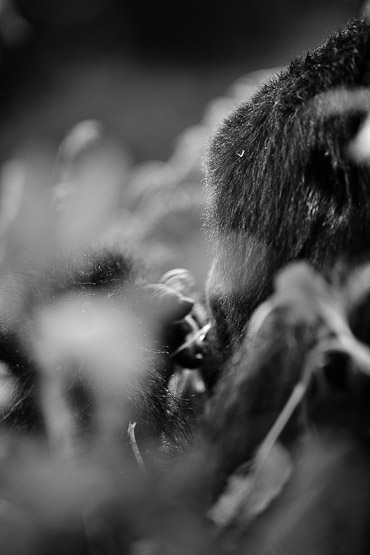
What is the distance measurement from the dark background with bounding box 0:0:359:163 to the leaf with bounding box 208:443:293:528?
1127 millimetres

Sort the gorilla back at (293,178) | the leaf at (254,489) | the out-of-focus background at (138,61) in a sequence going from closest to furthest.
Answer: the leaf at (254,489) → the gorilla back at (293,178) → the out-of-focus background at (138,61)

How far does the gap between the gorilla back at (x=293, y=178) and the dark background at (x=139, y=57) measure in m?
0.87

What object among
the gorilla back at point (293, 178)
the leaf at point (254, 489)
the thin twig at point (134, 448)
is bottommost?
the leaf at point (254, 489)

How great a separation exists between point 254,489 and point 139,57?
4.66 ft

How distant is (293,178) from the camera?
492 millimetres

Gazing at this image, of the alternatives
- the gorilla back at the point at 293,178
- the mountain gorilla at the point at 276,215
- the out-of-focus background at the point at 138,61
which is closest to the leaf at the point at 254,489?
the mountain gorilla at the point at 276,215

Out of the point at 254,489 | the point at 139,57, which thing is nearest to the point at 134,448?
the point at 254,489

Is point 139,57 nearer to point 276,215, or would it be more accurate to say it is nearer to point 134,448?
point 276,215

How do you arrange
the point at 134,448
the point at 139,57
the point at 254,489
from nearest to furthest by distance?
the point at 254,489
the point at 134,448
the point at 139,57

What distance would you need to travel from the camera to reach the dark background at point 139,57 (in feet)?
4.60

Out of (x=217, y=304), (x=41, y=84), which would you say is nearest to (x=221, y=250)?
(x=217, y=304)

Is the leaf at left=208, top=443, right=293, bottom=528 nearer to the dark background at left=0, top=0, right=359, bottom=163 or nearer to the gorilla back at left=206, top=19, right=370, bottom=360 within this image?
the gorilla back at left=206, top=19, right=370, bottom=360

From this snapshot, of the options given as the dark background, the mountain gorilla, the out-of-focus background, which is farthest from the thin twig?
the dark background

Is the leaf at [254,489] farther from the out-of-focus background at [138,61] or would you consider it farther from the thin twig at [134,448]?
the out-of-focus background at [138,61]
